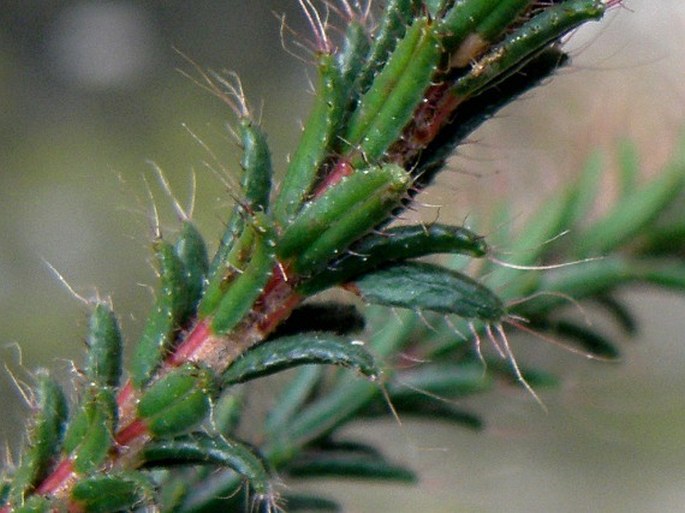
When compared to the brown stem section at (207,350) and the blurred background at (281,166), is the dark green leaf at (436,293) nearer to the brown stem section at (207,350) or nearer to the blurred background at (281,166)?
the brown stem section at (207,350)

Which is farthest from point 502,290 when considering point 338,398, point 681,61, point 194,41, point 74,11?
point 74,11

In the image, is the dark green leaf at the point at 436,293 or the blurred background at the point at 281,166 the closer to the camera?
the dark green leaf at the point at 436,293

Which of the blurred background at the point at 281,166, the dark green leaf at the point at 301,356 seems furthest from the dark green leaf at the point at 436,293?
the blurred background at the point at 281,166

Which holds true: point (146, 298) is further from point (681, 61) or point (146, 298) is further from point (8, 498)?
point (8, 498)

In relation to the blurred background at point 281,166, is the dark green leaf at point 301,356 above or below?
below

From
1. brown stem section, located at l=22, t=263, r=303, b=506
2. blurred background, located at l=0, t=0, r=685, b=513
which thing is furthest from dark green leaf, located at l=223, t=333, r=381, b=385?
blurred background, located at l=0, t=0, r=685, b=513

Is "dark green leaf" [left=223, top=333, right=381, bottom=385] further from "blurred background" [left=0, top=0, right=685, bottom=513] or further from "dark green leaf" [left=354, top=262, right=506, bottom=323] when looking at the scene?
"blurred background" [left=0, top=0, right=685, bottom=513]

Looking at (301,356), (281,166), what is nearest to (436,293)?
(301,356)

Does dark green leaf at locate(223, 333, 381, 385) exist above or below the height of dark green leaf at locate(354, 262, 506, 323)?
below
